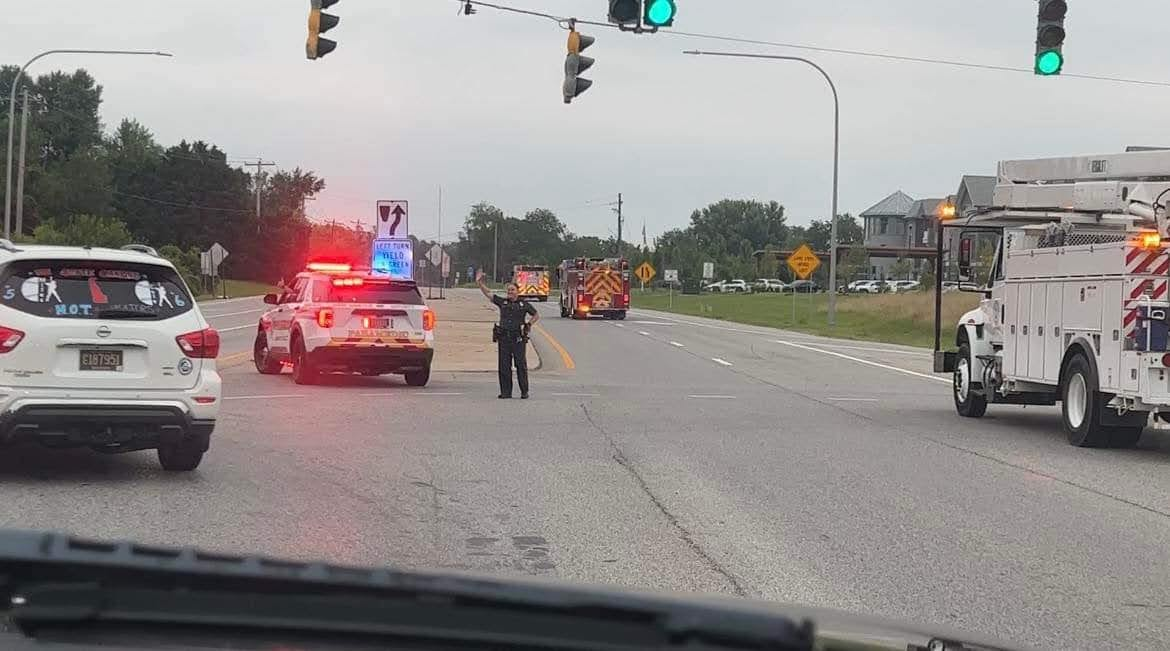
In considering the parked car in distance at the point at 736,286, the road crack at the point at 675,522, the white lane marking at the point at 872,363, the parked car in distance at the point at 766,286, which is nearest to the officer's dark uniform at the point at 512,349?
the road crack at the point at 675,522

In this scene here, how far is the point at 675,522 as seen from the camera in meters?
9.09

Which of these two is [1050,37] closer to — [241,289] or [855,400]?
[855,400]

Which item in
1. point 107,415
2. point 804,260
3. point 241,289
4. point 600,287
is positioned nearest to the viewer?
point 107,415

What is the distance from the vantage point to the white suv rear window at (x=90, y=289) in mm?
9516

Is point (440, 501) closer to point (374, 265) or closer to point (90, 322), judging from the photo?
point (90, 322)

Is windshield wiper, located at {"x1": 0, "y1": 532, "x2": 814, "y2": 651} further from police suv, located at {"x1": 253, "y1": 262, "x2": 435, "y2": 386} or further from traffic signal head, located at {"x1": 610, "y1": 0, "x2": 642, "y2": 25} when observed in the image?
police suv, located at {"x1": 253, "y1": 262, "x2": 435, "y2": 386}

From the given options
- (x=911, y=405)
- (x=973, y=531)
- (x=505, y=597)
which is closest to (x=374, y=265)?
(x=911, y=405)

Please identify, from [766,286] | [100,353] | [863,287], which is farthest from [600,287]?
[766,286]

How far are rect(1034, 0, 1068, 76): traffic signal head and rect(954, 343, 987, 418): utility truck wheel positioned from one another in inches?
148

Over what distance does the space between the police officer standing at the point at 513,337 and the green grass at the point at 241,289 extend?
2306 inches

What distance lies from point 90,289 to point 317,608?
826 centimetres

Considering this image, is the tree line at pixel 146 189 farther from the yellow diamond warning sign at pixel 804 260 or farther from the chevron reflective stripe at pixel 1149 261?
the chevron reflective stripe at pixel 1149 261

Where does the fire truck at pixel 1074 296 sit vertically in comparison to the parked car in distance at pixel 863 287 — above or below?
above

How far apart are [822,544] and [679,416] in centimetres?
807
